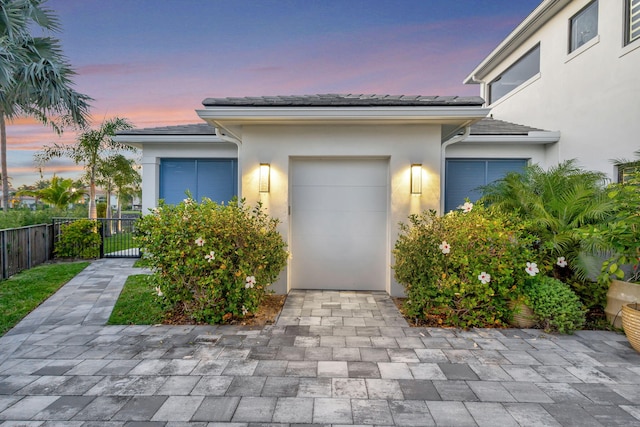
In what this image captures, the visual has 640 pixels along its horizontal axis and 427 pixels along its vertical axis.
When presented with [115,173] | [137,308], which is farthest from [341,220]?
[115,173]

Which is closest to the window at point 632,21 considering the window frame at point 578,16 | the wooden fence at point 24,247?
the window frame at point 578,16

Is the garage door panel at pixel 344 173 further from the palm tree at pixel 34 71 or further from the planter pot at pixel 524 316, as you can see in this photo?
the palm tree at pixel 34 71

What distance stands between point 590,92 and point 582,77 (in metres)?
0.52

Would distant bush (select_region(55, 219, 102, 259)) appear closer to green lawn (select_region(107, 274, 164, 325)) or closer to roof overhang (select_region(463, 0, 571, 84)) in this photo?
green lawn (select_region(107, 274, 164, 325))

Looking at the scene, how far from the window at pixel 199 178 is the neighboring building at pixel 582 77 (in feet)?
24.7

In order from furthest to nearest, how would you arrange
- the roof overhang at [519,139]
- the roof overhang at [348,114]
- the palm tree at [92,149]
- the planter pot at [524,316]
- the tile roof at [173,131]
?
1. the palm tree at [92,149]
2. the tile roof at [173,131]
3. the roof overhang at [519,139]
4. the roof overhang at [348,114]
5. the planter pot at [524,316]

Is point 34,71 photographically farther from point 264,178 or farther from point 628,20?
point 628,20

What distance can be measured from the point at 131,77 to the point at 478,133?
1286cm

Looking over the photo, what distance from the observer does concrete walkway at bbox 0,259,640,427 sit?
2.58 meters

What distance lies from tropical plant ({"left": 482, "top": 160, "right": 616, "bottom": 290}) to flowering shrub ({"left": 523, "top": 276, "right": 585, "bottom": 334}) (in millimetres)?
556

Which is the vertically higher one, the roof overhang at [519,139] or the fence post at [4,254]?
the roof overhang at [519,139]

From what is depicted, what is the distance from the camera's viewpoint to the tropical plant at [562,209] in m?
4.69

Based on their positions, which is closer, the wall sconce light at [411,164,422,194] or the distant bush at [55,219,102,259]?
the wall sconce light at [411,164,422,194]

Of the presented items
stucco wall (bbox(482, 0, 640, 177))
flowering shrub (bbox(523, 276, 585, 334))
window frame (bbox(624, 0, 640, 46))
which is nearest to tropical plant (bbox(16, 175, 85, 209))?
flowering shrub (bbox(523, 276, 585, 334))
